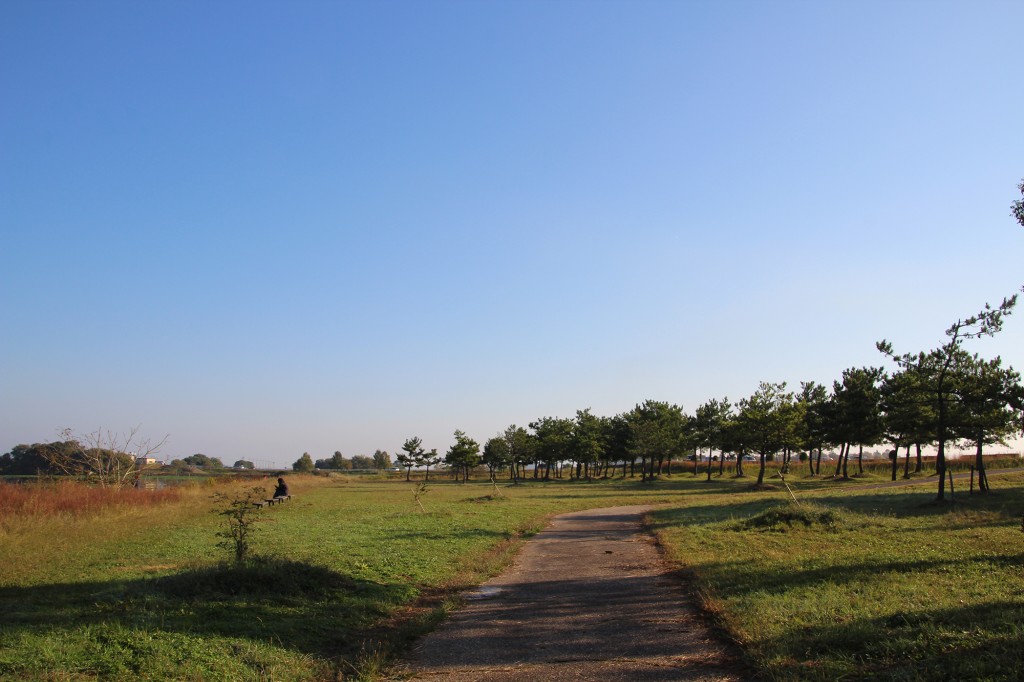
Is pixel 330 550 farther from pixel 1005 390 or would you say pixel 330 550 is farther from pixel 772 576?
pixel 1005 390

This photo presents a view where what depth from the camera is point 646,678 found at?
236 inches

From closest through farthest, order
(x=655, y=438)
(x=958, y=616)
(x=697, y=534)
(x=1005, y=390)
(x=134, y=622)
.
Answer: (x=958, y=616), (x=134, y=622), (x=697, y=534), (x=1005, y=390), (x=655, y=438)

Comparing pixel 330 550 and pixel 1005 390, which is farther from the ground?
pixel 1005 390

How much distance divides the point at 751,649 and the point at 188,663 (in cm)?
594

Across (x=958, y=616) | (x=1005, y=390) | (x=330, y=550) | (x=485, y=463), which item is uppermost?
(x=1005, y=390)

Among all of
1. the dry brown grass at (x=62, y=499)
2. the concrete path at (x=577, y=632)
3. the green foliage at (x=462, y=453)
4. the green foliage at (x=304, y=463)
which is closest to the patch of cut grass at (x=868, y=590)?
the concrete path at (x=577, y=632)

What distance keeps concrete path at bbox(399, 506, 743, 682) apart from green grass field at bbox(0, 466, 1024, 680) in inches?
19.1

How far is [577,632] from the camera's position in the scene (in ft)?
26.1

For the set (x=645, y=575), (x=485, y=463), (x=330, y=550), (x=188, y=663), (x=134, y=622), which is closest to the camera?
(x=188, y=663)

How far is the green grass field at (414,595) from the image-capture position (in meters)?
6.23

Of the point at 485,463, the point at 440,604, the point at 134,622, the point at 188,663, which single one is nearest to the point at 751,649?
the point at 440,604

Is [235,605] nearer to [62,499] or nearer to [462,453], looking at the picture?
[62,499]

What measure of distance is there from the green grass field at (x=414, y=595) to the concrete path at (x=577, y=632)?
0.48 meters

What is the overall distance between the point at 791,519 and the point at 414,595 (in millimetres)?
11970
